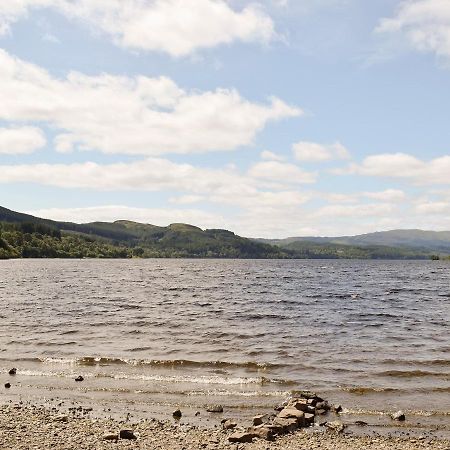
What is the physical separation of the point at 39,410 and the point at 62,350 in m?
14.8

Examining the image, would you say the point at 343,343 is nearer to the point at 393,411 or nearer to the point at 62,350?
the point at 393,411

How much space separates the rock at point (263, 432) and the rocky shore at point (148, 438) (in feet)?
0.74

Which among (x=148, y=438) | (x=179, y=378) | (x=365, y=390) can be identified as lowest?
(x=179, y=378)

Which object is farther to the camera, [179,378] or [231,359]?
[231,359]

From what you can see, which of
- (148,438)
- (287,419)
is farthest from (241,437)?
(148,438)

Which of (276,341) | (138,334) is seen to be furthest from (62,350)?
(276,341)

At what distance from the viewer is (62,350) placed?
121ft

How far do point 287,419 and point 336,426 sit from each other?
7.16 ft

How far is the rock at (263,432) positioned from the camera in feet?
63.3

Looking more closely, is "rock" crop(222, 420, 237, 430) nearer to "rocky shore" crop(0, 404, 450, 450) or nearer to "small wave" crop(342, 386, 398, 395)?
"rocky shore" crop(0, 404, 450, 450)

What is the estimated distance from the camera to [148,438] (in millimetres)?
19297

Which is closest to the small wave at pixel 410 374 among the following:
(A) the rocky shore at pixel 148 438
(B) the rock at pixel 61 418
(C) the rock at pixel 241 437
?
(A) the rocky shore at pixel 148 438

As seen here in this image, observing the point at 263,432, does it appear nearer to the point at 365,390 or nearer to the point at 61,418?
the point at 61,418

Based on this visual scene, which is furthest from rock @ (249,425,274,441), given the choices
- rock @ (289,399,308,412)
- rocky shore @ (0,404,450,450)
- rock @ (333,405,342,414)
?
rock @ (333,405,342,414)
